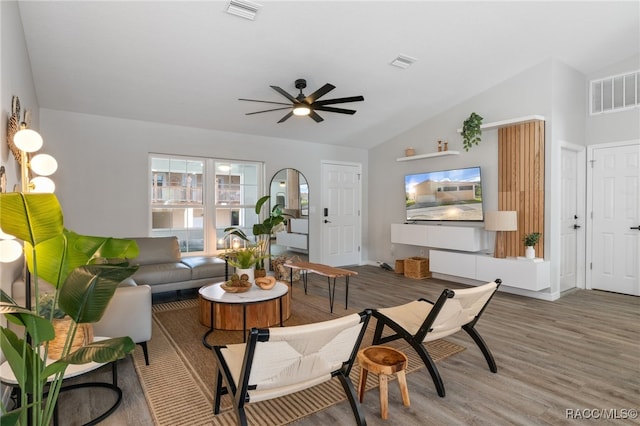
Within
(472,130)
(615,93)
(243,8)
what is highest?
(243,8)

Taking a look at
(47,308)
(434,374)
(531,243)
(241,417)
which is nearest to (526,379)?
(434,374)

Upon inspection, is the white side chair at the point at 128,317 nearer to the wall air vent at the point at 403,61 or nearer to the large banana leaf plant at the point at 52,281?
the large banana leaf plant at the point at 52,281

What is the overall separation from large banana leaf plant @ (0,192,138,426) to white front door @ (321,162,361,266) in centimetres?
557

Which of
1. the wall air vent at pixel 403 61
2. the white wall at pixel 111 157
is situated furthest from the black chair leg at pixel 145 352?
the wall air vent at pixel 403 61

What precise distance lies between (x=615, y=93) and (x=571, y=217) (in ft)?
6.08

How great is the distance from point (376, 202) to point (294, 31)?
177 inches

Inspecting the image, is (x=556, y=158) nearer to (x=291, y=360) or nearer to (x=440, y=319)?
(x=440, y=319)

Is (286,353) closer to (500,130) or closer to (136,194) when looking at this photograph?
(136,194)

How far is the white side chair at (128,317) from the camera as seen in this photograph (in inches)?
106

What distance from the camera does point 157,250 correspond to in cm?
500

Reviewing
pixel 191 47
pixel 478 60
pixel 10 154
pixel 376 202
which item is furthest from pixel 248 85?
pixel 376 202

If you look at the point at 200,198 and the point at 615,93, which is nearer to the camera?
the point at 615,93

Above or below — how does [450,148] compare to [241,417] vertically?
above

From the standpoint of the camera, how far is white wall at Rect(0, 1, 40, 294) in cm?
219
